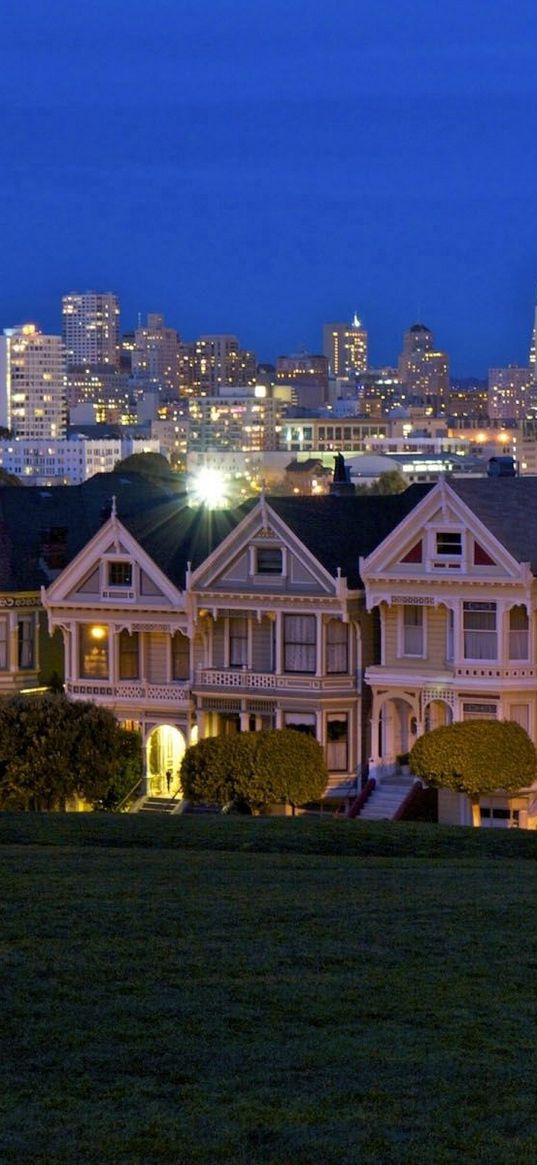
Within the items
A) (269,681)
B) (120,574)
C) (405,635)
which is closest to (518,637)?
(405,635)

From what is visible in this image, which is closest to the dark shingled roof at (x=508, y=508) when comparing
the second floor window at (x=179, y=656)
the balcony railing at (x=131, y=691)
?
the second floor window at (x=179, y=656)

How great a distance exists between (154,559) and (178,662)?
207 centimetres

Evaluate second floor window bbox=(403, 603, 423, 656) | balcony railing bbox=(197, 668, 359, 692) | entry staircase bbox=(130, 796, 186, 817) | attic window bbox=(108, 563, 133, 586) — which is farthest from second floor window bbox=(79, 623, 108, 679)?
second floor window bbox=(403, 603, 423, 656)

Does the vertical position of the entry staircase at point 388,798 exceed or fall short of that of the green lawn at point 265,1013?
it exceeds it

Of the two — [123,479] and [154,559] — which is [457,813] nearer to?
[154,559]

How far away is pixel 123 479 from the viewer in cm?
5569

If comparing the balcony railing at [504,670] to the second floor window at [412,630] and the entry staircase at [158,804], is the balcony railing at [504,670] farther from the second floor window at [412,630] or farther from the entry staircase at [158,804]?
the entry staircase at [158,804]

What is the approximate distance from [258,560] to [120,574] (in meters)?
3.18

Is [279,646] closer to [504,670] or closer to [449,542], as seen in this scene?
[449,542]

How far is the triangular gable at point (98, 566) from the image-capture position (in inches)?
1767

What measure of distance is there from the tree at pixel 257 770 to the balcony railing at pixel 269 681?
1708 mm

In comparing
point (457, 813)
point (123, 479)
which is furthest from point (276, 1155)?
point (123, 479)

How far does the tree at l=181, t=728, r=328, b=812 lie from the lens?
40844 mm

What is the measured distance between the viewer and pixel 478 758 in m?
39.6
